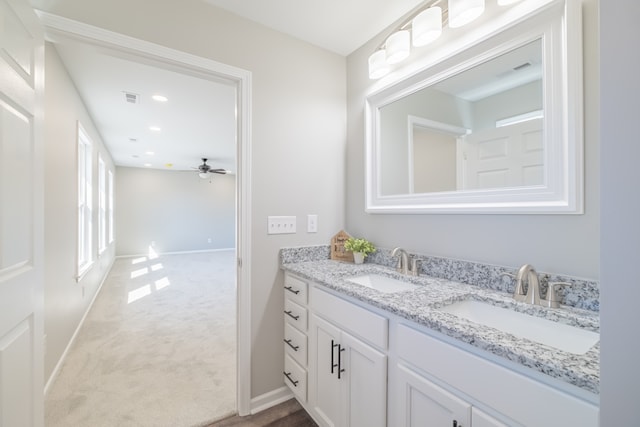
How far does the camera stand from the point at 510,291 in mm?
1224

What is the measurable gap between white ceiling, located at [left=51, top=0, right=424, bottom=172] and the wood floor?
7.02ft

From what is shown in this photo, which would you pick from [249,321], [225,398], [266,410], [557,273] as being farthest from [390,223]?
[225,398]

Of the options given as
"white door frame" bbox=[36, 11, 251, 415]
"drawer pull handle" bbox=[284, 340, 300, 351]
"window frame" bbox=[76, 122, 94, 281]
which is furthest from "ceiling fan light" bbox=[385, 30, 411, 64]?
"window frame" bbox=[76, 122, 94, 281]

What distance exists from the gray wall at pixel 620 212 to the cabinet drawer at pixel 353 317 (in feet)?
2.28

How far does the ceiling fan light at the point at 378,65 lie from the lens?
1753 mm

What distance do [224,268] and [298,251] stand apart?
4.71m

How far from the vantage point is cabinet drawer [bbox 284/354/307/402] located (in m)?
1.64

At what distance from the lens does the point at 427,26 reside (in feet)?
4.71

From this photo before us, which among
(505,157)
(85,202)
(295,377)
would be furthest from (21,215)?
(85,202)

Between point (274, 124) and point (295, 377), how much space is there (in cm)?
165

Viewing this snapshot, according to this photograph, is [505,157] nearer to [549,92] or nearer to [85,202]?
[549,92]

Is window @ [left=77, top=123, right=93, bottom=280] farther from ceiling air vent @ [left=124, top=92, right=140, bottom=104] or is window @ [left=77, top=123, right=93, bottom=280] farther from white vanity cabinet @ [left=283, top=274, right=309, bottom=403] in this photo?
white vanity cabinet @ [left=283, top=274, right=309, bottom=403]

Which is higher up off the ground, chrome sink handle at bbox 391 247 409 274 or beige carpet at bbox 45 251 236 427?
chrome sink handle at bbox 391 247 409 274

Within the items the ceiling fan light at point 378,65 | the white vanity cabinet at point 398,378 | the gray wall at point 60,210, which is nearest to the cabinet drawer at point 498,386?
the white vanity cabinet at point 398,378
